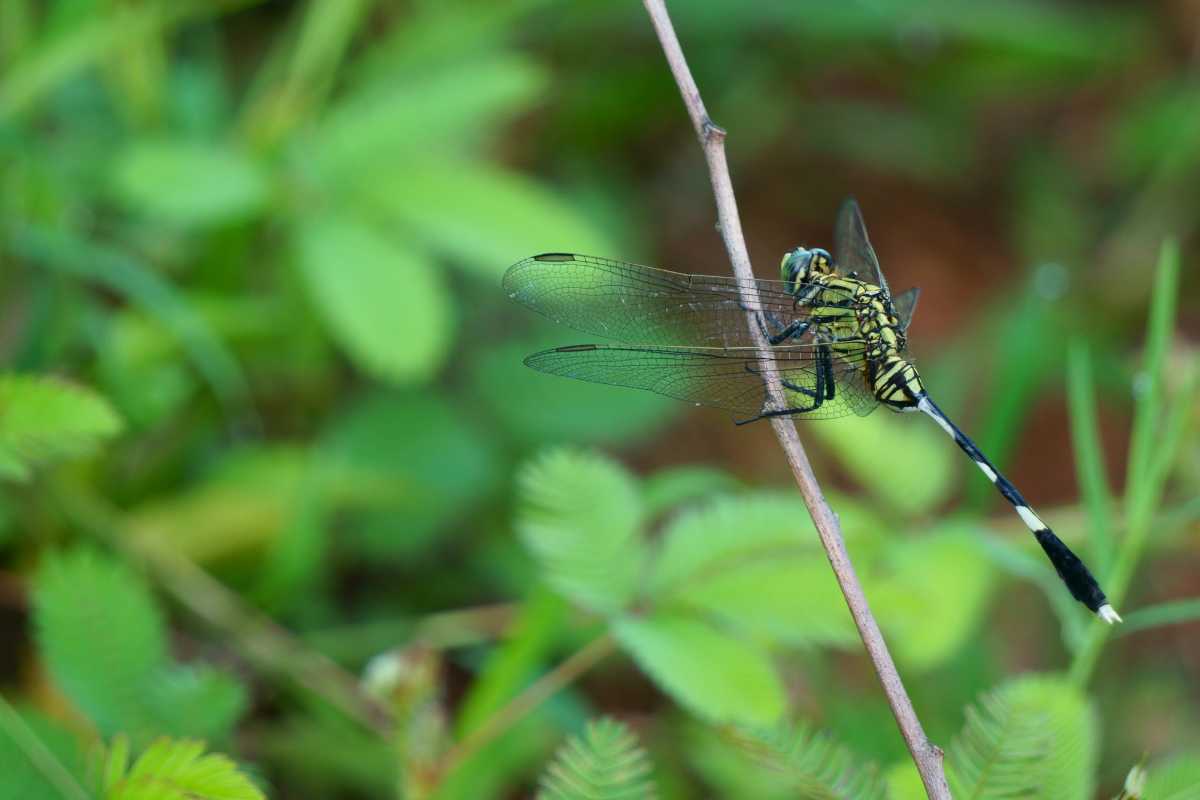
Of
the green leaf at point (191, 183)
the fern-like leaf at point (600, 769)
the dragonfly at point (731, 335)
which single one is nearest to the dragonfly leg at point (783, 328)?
the dragonfly at point (731, 335)

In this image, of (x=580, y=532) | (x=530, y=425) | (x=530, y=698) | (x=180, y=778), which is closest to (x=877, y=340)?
(x=580, y=532)

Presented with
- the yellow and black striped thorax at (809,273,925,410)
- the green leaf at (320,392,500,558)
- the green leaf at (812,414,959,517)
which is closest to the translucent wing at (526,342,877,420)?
the yellow and black striped thorax at (809,273,925,410)

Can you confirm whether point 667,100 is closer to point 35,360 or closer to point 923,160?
point 923,160

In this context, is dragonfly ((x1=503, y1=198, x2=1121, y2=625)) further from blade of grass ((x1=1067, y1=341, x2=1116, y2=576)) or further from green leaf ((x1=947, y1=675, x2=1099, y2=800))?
green leaf ((x1=947, y1=675, x2=1099, y2=800))

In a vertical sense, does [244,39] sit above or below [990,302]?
below

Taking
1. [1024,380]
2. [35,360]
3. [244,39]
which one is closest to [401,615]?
[35,360]

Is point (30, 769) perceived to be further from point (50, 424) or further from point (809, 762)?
point (809, 762)
